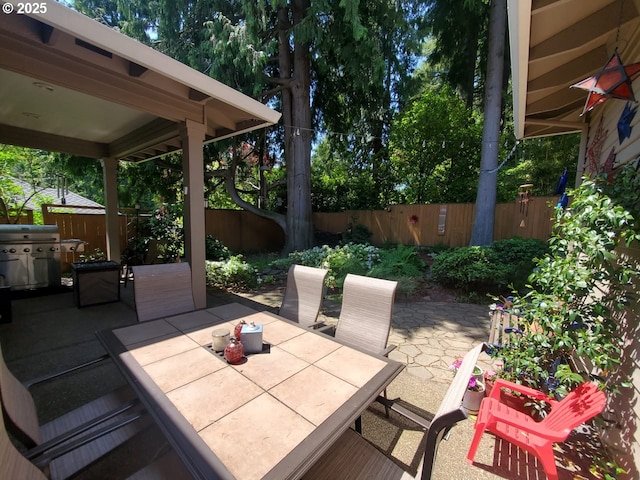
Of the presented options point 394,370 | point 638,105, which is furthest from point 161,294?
point 638,105

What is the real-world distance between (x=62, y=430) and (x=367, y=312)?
1946mm

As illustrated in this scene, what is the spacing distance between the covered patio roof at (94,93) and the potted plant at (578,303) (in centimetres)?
334

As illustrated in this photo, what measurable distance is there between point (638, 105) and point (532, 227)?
6319 mm

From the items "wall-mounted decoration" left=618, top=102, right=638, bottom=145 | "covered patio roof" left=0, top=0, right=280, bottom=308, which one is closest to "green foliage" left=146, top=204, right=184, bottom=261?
"covered patio roof" left=0, top=0, right=280, bottom=308

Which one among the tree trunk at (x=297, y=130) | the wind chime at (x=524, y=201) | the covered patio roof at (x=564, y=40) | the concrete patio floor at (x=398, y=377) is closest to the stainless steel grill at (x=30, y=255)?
the concrete patio floor at (x=398, y=377)

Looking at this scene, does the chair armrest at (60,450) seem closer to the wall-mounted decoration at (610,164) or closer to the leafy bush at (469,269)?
the wall-mounted decoration at (610,164)

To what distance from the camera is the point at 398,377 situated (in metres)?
2.62

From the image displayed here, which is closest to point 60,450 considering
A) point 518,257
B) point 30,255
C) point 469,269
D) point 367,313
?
point 367,313

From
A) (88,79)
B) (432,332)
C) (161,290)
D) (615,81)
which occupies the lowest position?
(432,332)

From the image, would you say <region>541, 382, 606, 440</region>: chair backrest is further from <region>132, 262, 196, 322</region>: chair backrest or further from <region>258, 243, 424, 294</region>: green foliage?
<region>258, 243, 424, 294</region>: green foliage

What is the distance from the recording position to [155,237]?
21.0 ft

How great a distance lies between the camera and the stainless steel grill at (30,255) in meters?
4.37

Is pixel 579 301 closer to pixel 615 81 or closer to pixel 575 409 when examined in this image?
pixel 575 409

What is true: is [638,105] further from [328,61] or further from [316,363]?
[328,61]
